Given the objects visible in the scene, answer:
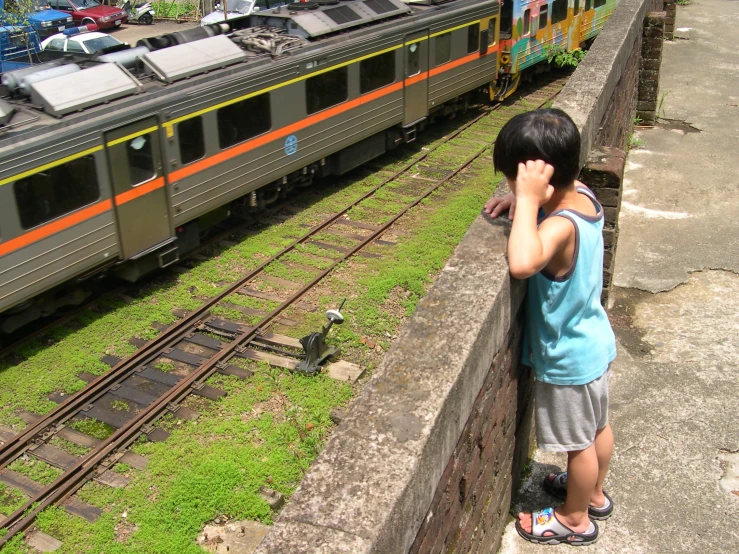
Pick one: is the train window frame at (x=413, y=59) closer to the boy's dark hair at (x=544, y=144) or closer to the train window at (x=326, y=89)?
the train window at (x=326, y=89)

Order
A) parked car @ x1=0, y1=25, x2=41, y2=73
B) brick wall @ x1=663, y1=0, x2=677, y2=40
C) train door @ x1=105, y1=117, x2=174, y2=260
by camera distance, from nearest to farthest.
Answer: train door @ x1=105, y1=117, x2=174, y2=260 < brick wall @ x1=663, y1=0, x2=677, y2=40 < parked car @ x1=0, y1=25, x2=41, y2=73

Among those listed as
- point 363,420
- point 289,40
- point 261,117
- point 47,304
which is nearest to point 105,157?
point 47,304

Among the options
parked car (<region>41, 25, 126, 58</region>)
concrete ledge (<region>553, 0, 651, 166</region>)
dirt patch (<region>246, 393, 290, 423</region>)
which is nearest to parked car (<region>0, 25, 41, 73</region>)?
parked car (<region>41, 25, 126, 58</region>)

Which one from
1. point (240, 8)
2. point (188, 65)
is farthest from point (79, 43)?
point (188, 65)

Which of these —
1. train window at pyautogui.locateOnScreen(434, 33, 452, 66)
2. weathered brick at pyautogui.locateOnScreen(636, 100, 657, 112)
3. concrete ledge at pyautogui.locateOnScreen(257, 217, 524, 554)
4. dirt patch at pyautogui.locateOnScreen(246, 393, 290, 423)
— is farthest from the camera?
train window at pyautogui.locateOnScreen(434, 33, 452, 66)

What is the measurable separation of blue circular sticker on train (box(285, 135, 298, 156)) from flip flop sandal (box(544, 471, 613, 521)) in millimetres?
8338

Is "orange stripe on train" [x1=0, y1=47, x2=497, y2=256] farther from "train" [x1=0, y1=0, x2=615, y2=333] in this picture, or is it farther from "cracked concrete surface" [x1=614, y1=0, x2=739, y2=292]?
"cracked concrete surface" [x1=614, y1=0, x2=739, y2=292]

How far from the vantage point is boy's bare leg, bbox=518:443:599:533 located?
3.30 metres

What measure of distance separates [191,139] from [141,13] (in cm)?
2734

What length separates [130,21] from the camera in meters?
34.4

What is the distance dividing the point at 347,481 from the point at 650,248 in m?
6.36

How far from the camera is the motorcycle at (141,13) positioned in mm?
34156

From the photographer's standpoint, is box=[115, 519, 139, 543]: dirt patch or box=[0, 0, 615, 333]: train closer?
box=[115, 519, 139, 543]: dirt patch

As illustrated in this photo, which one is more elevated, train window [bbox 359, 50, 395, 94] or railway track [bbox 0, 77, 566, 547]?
train window [bbox 359, 50, 395, 94]
